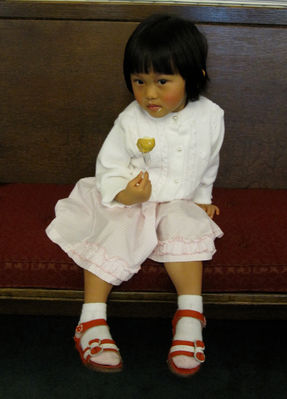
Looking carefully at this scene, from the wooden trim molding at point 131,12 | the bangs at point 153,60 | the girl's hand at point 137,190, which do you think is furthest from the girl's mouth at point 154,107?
the wooden trim molding at point 131,12

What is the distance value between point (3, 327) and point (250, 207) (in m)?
1.15

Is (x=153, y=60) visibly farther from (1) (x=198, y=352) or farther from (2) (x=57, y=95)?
(1) (x=198, y=352)

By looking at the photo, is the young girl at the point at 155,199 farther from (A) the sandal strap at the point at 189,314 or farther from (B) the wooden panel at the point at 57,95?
(B) the wooden panel at the point at 57,95

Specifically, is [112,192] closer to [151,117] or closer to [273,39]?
[151,117]

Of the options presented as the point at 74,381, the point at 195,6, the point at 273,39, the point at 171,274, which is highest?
the point at 195,6

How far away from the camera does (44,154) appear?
187 cm

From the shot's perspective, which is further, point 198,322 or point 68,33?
point 68,33

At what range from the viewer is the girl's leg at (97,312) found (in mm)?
1185

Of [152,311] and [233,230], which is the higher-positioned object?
[233,230]

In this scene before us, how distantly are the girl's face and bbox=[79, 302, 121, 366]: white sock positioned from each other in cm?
65

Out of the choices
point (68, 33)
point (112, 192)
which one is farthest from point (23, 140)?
point (112, 192)

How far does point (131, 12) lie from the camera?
169 centimetres

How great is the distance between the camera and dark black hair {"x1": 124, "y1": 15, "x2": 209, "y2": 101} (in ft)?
4.16

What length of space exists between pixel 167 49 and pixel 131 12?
1.76 feet
